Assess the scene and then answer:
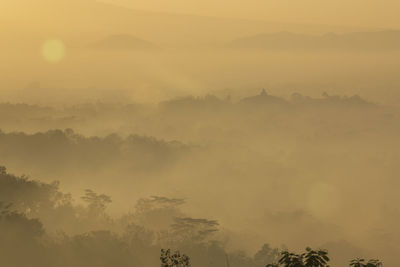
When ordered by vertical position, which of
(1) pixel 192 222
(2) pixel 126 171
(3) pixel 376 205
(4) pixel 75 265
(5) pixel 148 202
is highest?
(2) pixel 126 171

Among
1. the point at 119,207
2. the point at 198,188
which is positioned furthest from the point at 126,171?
the point at 119,207

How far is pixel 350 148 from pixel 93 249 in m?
164

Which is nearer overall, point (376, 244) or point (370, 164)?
point (376, 244)

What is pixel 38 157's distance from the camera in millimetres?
98625

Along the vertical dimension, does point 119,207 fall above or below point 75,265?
above

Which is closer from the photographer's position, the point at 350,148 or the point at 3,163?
the point at 3,163

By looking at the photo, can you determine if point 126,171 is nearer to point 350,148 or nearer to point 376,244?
point 376,244

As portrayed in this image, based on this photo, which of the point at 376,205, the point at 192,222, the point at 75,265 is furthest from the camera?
the point at 376,205

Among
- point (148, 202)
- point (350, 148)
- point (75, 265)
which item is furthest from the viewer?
point (350, 148)

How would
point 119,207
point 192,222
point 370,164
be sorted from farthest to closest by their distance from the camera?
point 370,164 → point 119,207 → point 192,222

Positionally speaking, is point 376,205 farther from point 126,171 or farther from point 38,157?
point 38,157

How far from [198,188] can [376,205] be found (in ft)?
119

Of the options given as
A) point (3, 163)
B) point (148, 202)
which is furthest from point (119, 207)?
point (3, 163)

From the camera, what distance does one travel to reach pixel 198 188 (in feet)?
365
